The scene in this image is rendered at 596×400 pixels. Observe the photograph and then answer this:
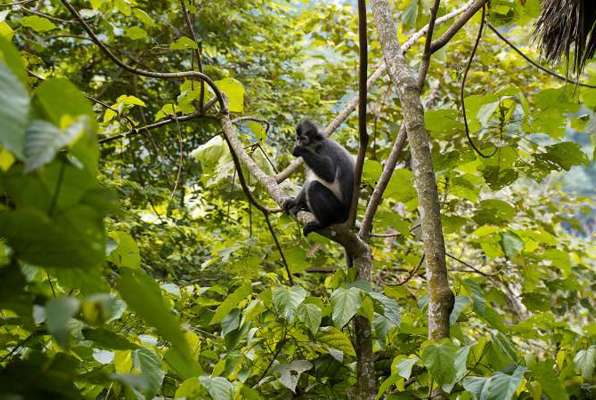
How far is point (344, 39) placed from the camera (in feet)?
26.6

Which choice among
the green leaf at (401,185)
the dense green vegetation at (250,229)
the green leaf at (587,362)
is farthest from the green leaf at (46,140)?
the green leaf at (401,185)

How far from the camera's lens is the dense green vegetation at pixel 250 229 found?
729mm

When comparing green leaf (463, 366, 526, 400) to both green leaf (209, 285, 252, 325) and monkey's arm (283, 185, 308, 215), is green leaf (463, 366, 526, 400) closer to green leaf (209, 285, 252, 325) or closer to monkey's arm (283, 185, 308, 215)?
green leaf (209, 285, 252, 325)

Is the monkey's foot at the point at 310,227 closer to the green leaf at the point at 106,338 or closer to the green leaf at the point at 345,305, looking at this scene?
the green leaf at the point at 345,305

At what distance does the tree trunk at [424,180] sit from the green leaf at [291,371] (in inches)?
21.3

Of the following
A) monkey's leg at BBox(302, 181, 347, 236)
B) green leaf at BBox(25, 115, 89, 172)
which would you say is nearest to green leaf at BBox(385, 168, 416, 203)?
monkey's leg at BBox(302, 181, 347, 236)

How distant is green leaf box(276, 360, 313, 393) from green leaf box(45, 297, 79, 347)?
1.89 meters

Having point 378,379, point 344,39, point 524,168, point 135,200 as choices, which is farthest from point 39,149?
point 344,39

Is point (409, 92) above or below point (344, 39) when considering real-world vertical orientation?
below

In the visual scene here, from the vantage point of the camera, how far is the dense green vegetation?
0.73 metres

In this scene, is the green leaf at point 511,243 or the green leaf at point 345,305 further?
the green leaf at point 511,243

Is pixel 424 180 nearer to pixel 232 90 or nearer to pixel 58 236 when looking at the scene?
pixel 232 90

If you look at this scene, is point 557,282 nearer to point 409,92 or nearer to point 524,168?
point 524,168

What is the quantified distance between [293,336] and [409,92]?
1.19 meters
